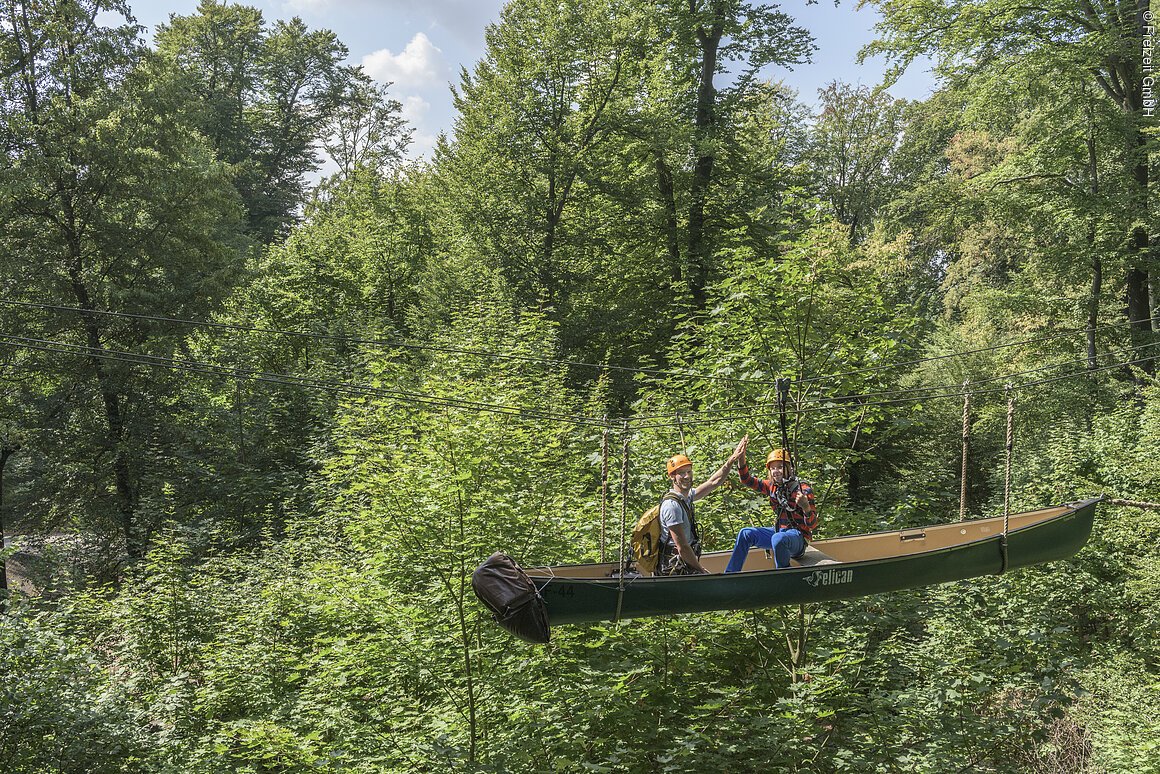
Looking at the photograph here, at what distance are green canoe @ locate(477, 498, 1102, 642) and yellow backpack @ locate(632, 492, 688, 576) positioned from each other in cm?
29

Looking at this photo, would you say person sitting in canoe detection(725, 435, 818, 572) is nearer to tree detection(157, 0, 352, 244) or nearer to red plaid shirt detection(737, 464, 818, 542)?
red plaid shirt detection(737, 464, 818, 542)

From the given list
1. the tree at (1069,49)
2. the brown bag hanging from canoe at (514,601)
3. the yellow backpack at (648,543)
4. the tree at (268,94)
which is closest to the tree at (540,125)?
the tree at (1069,49)

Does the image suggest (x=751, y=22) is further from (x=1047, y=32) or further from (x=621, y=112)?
(x=1047, y=32)

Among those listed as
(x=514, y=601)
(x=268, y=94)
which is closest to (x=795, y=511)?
(x=514, y=601)

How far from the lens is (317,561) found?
42.1ft

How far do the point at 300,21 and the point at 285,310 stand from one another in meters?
23.6

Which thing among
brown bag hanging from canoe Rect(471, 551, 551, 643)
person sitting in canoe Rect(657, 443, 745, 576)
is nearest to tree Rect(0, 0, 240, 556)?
brown bag hanging from canoe Rect(471, 551, 551, 643)

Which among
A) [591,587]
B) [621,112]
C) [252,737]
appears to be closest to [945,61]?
[621,112]

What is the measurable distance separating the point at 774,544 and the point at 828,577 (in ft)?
1.98

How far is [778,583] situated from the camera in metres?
6.26

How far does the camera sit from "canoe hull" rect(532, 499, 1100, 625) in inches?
237

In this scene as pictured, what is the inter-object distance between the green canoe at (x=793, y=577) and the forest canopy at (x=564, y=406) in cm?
118

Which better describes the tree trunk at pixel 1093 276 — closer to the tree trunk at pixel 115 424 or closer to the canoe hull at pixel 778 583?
the canoe hull at pixel 778 583

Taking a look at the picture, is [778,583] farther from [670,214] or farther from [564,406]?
[670,214]
